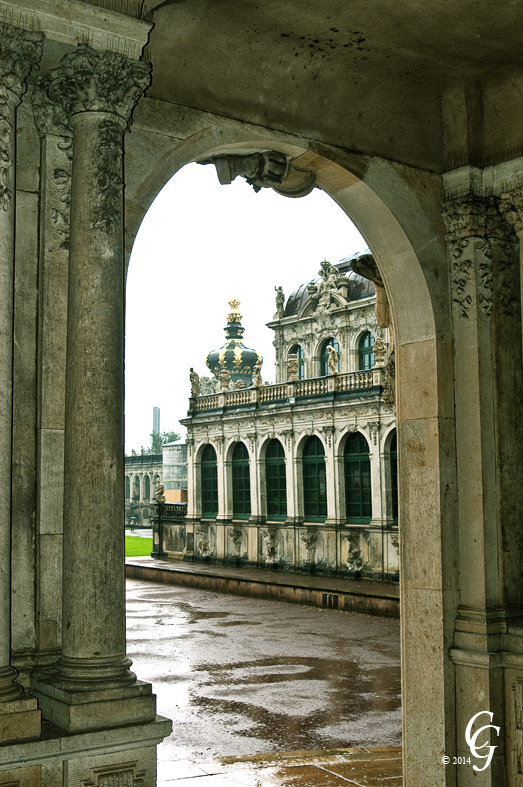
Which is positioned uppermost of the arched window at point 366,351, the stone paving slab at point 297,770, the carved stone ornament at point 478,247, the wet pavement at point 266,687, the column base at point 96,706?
the arched window at point 366,351

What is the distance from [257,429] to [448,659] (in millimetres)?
34244

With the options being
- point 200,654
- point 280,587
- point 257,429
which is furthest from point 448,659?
point 257,429

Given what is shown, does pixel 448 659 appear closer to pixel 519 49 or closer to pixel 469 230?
pixel 469 230

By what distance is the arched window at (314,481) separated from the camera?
126ft

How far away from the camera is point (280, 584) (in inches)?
1276

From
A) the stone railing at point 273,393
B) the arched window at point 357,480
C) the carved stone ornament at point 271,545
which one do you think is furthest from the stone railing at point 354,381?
the carved stone ornament at point 271,545

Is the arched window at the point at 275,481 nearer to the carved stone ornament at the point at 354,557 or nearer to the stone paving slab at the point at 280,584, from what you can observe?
the stone paving slab at the point at 280,584

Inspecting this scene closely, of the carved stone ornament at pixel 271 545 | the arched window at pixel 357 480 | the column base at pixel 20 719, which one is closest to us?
the column base at pixel 20 719

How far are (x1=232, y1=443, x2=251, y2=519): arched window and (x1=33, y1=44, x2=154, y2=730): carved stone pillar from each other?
37.5 metres

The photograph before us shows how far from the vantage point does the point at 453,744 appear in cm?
751

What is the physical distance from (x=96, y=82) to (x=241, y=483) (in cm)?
Answer: 3847

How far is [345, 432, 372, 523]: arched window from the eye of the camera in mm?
36003

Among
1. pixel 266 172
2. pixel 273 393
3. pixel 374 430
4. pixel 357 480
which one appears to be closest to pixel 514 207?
pixel 266 172

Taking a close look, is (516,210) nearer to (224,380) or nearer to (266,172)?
(266,172)
